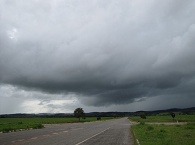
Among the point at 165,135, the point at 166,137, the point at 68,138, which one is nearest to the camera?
the point at 166,137

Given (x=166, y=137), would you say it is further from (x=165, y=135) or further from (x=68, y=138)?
(x=68, y=138)

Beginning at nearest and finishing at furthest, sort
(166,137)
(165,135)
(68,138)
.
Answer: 1. (166,137)
2. (68,138)
3. (165,135)

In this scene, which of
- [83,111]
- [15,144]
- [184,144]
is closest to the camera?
[184,144]

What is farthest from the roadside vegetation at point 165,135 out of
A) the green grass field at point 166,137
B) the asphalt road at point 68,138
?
the asphalt road at point 68,138

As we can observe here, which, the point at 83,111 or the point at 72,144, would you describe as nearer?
the point at 72,144

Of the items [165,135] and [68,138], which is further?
[165,135]

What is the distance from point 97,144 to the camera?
77.2 feet

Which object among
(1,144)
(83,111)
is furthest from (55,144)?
(83,111)

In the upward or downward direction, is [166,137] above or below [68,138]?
below

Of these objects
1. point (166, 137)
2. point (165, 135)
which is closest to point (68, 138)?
point (166, 137)

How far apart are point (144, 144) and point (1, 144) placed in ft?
37.2

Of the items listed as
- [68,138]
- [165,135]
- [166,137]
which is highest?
[68,138]

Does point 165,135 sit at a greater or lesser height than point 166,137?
greater

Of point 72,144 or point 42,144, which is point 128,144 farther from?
point 42,144
